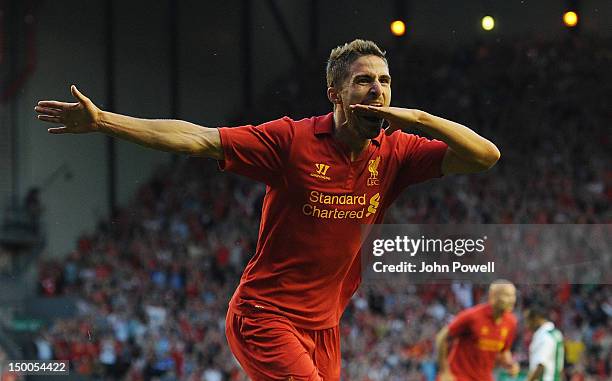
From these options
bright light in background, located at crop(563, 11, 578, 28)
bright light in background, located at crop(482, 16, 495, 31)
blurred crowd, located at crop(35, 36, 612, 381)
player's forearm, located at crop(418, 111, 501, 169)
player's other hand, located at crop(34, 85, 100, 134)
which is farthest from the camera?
bright light in background, located at crop(482, 16, 495, 31)

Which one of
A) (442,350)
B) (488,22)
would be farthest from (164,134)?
(488,22)

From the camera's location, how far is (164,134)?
14.2 ft

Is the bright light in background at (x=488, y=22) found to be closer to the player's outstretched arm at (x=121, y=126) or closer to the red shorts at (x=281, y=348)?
the red shorts at (x=281, y=348)

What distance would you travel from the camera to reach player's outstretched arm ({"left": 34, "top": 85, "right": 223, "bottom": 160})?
4223 millimetres

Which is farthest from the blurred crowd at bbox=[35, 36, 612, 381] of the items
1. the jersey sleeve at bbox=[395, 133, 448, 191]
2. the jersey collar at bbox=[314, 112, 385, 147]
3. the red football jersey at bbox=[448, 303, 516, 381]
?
the jersey collar at bbox=[314, 112, 385, 147]

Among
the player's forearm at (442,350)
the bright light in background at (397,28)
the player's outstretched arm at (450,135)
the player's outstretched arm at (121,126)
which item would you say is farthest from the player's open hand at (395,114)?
the bright light in background at (397,28)

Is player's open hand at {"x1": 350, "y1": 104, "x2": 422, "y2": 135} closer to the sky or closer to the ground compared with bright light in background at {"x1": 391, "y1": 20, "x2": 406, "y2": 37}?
closer to the ground

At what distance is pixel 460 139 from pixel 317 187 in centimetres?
63

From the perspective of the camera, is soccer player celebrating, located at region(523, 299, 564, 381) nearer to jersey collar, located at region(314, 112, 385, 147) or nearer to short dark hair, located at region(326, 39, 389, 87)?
jersey collar, located at region(314, 112, 385, 147)

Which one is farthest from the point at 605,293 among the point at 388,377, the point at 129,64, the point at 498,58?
the point at 129,64

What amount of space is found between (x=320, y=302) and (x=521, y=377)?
7.09 m

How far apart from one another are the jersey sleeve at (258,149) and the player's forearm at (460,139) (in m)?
0.62

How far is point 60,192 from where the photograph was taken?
1811 centimetres

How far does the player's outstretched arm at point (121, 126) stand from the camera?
13.9ft
